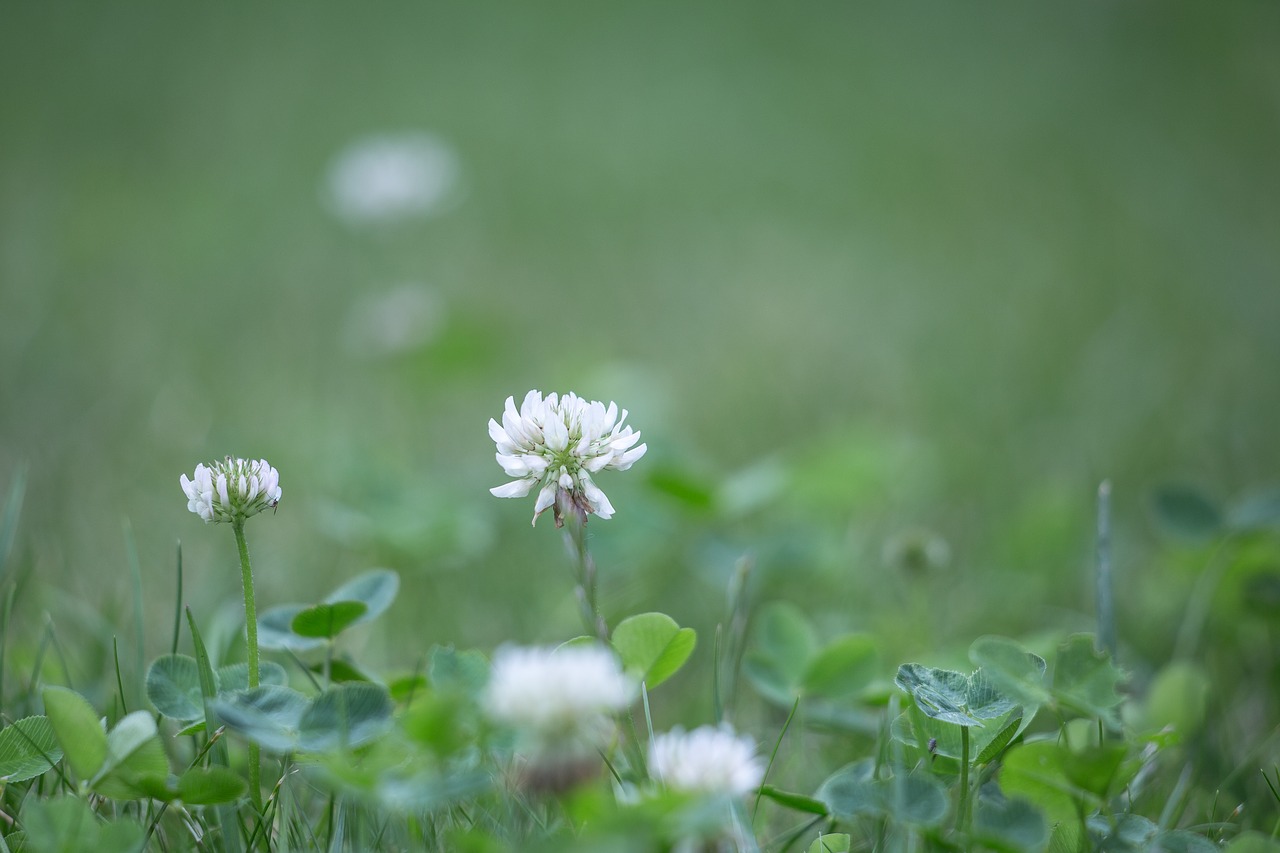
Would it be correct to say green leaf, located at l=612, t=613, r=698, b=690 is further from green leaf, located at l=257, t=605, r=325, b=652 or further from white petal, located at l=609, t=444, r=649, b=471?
green leaf, located at l=257, t=605, r=325, b=652

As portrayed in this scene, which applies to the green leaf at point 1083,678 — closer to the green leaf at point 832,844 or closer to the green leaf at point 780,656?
the green leaf at point 832,844

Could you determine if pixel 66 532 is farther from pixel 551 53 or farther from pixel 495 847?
pixel 551 53

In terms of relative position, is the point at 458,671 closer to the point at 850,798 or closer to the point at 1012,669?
the point at 850,798

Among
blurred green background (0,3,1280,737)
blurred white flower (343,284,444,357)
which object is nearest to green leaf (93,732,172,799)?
blurred green background (0,3,1280,737)

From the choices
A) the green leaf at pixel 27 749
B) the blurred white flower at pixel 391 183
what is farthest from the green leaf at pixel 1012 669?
the blurred white flower at pixel 391 183

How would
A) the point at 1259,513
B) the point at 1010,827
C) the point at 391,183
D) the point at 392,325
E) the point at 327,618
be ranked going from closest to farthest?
the point at 1010,827, the point at 327,618, the point at 1259,513, the point at 392,325, the point at 391,183

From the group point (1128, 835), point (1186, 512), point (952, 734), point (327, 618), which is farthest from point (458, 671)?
point (1186, 512)
